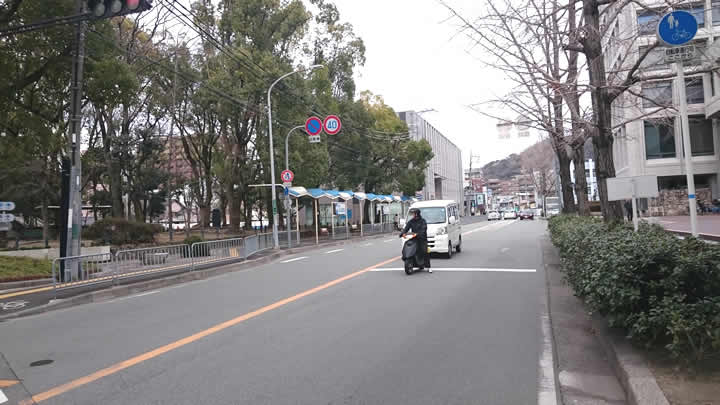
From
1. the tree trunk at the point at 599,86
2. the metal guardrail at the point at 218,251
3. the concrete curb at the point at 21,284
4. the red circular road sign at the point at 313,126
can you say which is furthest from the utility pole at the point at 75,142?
the red circular road sign at the point at 313,126

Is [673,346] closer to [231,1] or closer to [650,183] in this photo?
[650,183]

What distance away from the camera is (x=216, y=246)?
16.5 meters

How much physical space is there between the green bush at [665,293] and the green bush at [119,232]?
24466 millimetres

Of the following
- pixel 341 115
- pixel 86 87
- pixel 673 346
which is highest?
pixel 341 115

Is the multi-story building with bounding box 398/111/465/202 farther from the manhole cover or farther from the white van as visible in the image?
the manhole cover

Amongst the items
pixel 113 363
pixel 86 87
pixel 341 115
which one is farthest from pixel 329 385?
pixel 341 115

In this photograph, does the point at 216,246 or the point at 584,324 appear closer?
the point at 584,324

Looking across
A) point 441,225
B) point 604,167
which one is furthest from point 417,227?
point 604,167

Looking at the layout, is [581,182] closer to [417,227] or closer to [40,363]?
[417,227]

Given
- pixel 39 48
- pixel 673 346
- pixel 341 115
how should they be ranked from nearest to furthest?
pixel 673 346 < pixel 39 48 < pixel 341 115

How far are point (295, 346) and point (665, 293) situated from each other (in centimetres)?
401

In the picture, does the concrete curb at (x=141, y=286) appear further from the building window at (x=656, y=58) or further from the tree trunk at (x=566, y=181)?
the tree trunk at (x=566, y=181)

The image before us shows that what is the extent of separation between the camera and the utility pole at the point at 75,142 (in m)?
13.4

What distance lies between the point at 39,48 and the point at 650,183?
669 inches
